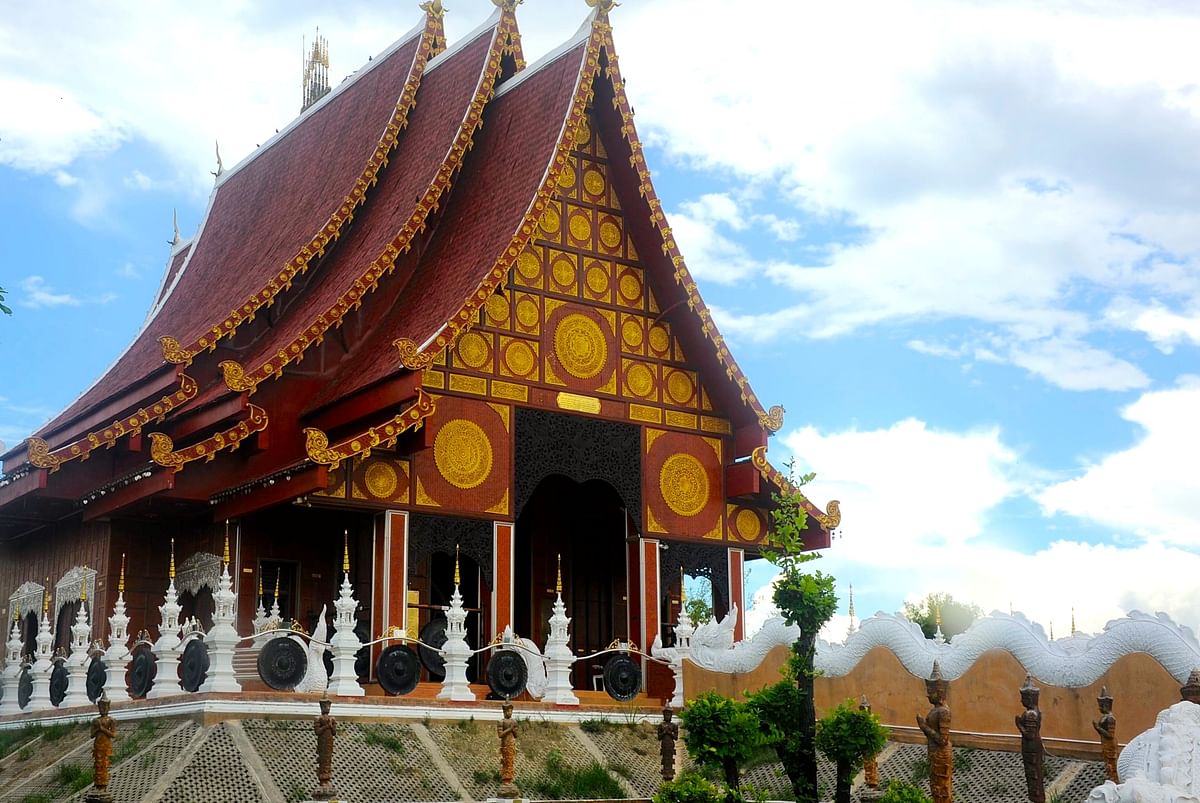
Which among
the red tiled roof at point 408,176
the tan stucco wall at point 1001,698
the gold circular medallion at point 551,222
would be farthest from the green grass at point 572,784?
the gold circular medallion at point 551,222

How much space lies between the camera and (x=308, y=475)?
14.4m

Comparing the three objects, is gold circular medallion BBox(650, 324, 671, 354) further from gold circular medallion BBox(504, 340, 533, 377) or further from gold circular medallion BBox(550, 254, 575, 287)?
gold circular medallion BBox(504, 340, 533, 377)

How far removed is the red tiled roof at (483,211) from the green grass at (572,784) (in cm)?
407

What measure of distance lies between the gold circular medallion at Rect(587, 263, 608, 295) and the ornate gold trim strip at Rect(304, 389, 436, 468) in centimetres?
304

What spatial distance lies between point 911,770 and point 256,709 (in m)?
5.13

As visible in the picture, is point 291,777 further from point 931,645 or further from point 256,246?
point 256,246

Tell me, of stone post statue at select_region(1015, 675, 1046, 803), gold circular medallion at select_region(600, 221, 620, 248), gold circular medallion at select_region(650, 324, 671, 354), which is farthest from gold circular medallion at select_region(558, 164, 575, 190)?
stone post statue at select_region(1015, 675, 1046, 803)

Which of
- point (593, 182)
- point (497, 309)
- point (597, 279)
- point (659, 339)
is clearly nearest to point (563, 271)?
point (597, 279)

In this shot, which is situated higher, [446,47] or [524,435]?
[446,47]

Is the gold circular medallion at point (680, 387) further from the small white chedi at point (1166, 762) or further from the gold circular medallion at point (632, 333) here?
the small white chedi at point (1166, 762)

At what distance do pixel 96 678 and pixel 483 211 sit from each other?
636cm

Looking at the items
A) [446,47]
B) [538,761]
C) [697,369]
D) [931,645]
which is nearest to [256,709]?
[538,761]

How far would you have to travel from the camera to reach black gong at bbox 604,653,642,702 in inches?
600

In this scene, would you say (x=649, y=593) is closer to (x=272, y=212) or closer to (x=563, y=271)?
(x=563, y=271)
